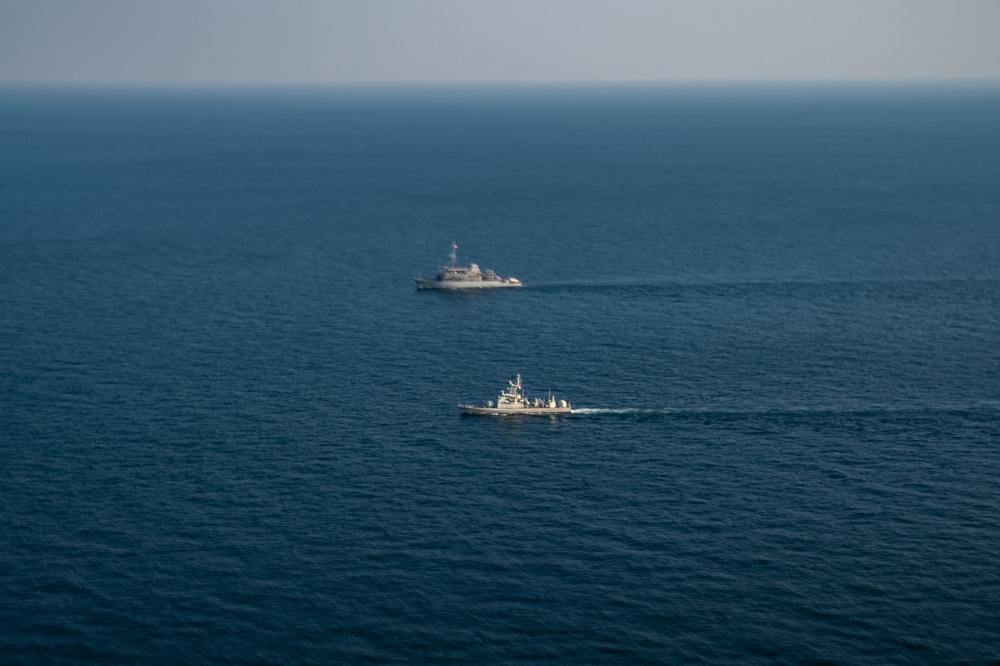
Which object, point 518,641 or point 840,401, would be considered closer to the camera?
point 518,641

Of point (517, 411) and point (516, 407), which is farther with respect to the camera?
point (517, 411)

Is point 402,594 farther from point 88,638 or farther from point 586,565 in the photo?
point 88,638

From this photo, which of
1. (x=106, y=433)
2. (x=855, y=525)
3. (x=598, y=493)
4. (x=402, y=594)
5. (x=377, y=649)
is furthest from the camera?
(x=106, y=433)

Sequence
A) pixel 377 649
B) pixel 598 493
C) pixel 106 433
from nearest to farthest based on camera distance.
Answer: pixel 377 649
pixel 598 493
pixel 106 433

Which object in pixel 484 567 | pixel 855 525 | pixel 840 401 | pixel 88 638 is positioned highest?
pixel 840 401

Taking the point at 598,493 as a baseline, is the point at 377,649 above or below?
below

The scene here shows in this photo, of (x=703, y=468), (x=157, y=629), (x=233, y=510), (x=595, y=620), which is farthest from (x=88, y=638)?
(x=703, y=468)

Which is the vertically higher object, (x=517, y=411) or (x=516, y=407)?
(x=516, y=407)
